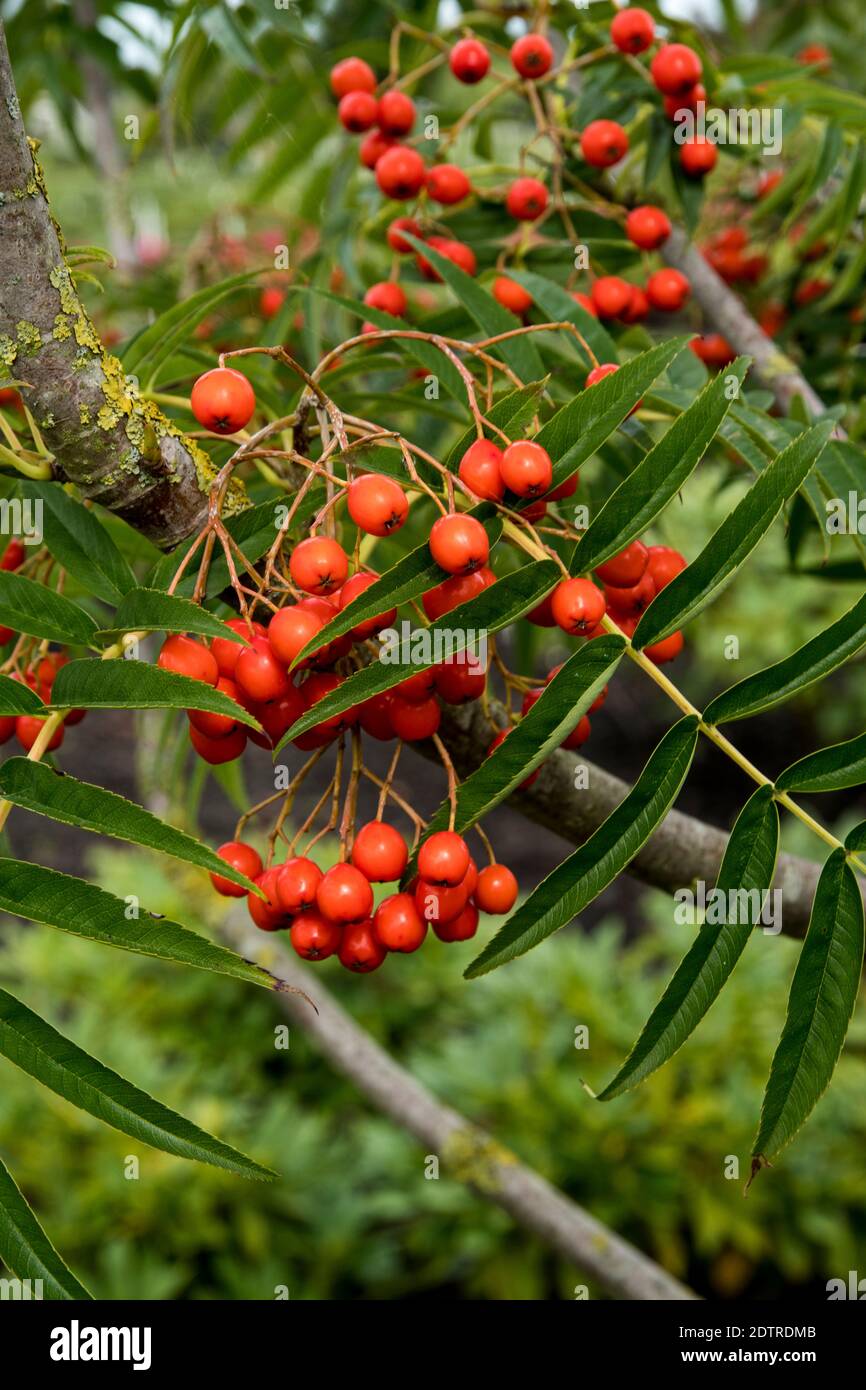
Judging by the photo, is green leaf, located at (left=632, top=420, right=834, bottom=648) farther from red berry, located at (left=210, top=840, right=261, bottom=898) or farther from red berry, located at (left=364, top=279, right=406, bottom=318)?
red berry, located at (left=364, top=279, right=406, bottom=318)

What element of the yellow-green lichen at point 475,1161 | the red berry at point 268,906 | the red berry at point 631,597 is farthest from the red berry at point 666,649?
the yellow-green lichen at point 475,1161

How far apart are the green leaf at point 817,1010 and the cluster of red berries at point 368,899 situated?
Answer: 0.23 m

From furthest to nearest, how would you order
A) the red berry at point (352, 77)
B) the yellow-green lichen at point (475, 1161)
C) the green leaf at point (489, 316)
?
the yellow-green lichen at point (475, 1161), the red berry at point (352, 77), the green leaf at point (489, 316)

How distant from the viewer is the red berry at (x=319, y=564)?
808mm

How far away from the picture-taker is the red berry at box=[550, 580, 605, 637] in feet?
2.65

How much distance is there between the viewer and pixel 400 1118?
2.05 metres

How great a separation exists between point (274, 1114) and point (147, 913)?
2620 millimetres

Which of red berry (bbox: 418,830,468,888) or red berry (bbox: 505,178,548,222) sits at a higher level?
red berry (bbox: 505,178,548,222)

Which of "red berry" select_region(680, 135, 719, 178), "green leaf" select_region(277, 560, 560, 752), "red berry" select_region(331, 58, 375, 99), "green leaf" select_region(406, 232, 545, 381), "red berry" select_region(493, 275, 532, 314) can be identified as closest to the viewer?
"green leaf" select_region(277, 560, 560, 752)

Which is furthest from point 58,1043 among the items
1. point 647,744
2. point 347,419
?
point 647,744

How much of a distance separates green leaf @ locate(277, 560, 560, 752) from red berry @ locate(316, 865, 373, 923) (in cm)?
14

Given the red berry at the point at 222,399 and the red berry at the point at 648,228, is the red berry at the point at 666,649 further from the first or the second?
the red berry at the point at 648,228

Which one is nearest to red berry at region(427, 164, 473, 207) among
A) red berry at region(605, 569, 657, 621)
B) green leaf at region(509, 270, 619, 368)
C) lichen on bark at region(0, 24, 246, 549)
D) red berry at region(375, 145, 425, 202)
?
red berry at region(375, 145, 425, 202)

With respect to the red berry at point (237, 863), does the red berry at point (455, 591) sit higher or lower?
higher
